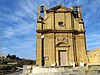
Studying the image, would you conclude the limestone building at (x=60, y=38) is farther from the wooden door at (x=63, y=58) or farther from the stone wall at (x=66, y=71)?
the stone wall at (x=66, y=71)

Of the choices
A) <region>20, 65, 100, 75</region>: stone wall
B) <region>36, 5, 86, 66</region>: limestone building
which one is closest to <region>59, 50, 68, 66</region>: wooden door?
<region>36, 5, 86, 66</region>: limestone building

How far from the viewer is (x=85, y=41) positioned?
2444 centimetres

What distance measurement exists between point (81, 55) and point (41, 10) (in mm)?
10386

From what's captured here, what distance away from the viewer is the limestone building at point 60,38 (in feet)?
76.2

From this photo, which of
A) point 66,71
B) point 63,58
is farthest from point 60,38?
point 66,71

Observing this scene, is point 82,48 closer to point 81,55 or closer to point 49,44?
point 81,55

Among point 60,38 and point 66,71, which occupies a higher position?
point 60,38

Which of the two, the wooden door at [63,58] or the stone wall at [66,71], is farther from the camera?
the wooden door at [63,58]

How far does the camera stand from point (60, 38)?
24.0 m

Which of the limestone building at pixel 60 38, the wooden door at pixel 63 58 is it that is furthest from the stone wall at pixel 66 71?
the wooden door at pixel 63 58

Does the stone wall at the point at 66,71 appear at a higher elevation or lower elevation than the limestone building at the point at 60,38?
lower

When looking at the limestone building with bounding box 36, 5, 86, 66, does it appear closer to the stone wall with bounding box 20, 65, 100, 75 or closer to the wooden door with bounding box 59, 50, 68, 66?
the wooden door with bounding box 59, 50, 68, 66

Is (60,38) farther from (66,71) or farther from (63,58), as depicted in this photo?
(66,71)

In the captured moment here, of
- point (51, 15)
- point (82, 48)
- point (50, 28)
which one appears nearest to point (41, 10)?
point (51, 15)
